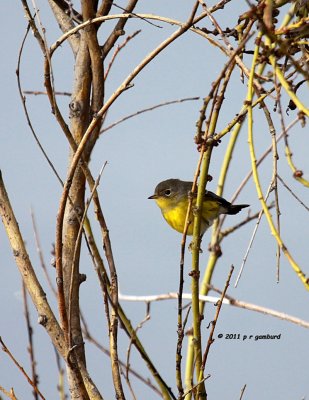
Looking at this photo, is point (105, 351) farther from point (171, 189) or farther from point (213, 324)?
point (171, 189)

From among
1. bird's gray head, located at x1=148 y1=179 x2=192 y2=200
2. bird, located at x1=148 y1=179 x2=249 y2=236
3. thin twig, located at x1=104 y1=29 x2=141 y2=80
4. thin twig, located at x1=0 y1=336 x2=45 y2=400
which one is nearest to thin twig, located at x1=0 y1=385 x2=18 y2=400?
thin twig, located at x1=0 y1=336 x2=45 y2=400

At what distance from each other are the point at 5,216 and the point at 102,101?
54cm

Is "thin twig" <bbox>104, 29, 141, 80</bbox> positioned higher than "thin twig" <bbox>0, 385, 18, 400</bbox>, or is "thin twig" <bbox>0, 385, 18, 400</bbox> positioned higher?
"thin twig" <bbox>104, 29, 141, 80</bbox>

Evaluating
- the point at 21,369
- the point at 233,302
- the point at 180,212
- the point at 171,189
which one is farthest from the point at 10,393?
the point at 171,189

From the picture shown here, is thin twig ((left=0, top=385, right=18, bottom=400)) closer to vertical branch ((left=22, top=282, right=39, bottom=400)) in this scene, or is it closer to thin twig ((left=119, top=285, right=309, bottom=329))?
vertical branch ((left=22, top=282, right=39, bottom=400))

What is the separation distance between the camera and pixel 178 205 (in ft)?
15.8

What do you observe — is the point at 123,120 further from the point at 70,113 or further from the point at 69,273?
the point at 69,273

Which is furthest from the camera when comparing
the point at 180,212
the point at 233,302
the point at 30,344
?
the point at 180,212

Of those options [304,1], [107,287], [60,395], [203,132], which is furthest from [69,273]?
[304,1]

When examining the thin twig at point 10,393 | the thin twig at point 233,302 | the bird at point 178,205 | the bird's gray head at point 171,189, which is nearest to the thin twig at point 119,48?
the thin twig at point 233,302

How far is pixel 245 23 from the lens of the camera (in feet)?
7.92

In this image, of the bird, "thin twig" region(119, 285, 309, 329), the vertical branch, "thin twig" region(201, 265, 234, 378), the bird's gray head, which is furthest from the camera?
the bird's gray head

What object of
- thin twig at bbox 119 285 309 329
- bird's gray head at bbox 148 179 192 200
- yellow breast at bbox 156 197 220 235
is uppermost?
bird's gray head at bbox 148 179 192 200

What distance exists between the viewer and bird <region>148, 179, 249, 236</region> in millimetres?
4617
